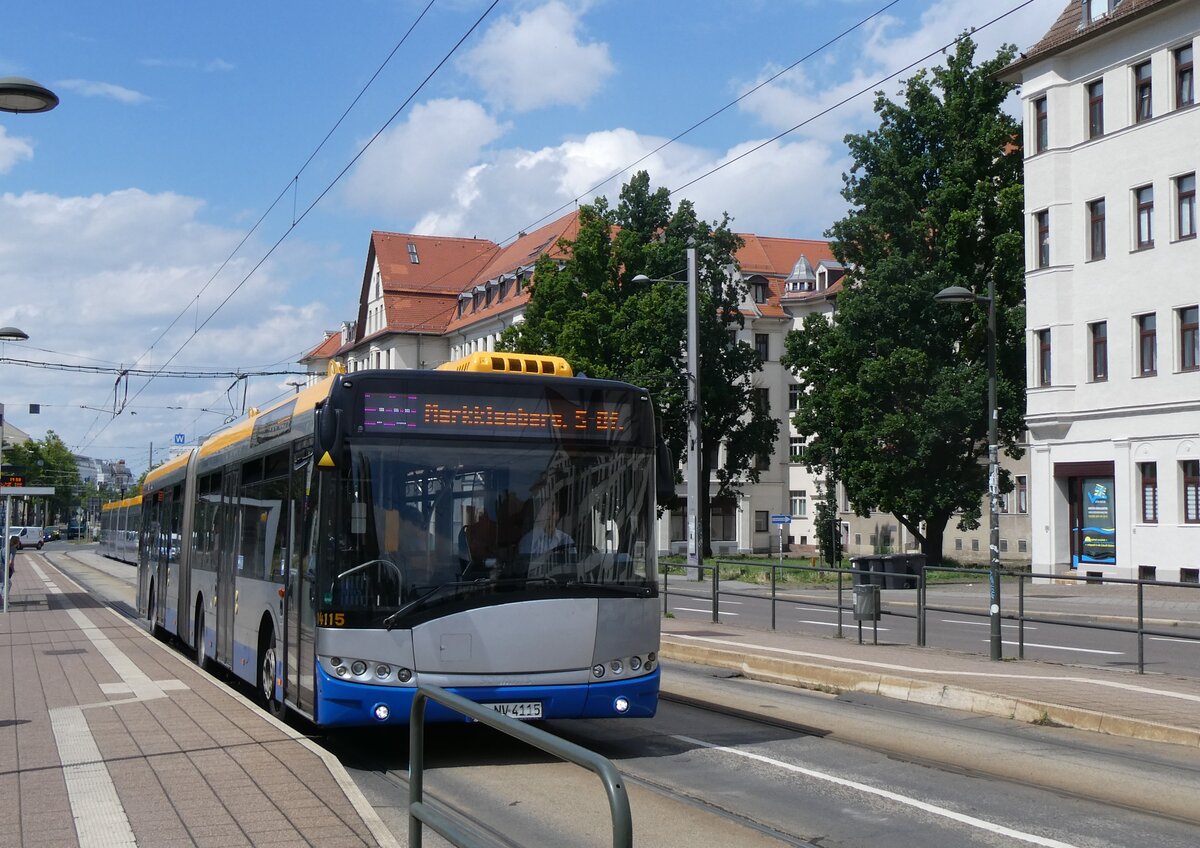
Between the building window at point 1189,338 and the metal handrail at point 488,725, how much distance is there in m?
35.9

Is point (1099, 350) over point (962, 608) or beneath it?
over

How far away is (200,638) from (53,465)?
131m

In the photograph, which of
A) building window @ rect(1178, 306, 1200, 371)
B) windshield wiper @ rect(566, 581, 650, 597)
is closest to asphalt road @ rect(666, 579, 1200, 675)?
windshield wiper @ rect(566, 581, 650, 597)

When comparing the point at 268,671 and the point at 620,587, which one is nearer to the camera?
the point at 620,587

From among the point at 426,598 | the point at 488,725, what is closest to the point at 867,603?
the point at 426,598

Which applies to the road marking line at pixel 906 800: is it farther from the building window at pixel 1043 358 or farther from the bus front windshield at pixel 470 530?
the building window at pixel 1043 358

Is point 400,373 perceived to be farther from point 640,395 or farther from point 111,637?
point 111,637

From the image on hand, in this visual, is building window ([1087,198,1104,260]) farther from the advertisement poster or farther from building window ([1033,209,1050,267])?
the advertisement poster

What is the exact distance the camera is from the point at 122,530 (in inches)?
2554

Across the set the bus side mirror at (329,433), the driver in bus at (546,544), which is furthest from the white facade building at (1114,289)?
the bus side mirror at (329,433)

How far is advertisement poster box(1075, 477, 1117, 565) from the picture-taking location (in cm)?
4050

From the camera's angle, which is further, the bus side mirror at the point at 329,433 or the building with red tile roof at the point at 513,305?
the building with red tile roof at the point at 513,305

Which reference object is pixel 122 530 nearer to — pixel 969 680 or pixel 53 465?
pixel 969 680

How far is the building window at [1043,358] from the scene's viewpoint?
43.0m
